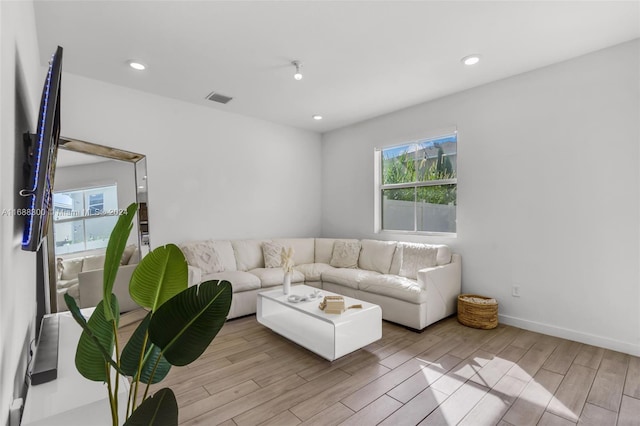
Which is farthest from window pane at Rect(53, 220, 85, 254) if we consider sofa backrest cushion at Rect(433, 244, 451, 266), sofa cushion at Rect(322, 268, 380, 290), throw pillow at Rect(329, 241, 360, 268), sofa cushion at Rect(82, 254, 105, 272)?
sofa backrest cushion at Rect(433, 244, 451, 266)

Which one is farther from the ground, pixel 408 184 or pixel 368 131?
pixel 368 131

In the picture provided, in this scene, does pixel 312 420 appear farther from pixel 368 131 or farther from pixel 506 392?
pixel 368 131

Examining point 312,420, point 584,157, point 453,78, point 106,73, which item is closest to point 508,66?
point 453,78

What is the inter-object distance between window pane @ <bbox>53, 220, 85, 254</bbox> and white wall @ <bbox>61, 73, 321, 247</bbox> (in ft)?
4.02

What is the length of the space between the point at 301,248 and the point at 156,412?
419 centimetres

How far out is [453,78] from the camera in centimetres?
339

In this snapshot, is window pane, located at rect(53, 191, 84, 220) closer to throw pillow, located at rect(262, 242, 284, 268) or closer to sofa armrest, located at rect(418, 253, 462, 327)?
throw pillow, located at rect(262, 242, 284, 268)

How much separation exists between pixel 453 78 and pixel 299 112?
209 centimetres

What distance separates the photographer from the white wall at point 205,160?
11.5ft

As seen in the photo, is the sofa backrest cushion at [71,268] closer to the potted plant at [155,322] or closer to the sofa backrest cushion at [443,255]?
the potted plant at [155,322]

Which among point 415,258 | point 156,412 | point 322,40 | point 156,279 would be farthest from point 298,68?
point 156,412

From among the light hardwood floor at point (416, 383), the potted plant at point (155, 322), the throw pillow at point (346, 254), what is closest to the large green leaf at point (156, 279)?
the potted plant at point (155, 322)

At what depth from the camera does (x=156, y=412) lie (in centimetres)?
74

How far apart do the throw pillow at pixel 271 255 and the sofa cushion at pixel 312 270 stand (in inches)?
11.2
